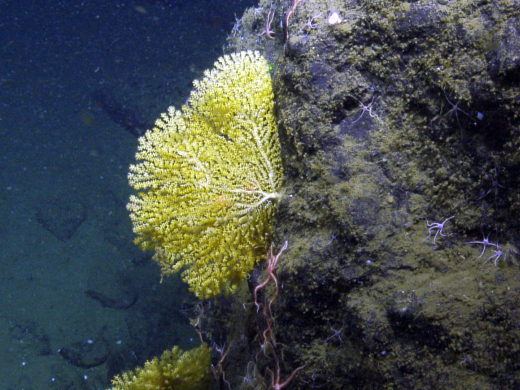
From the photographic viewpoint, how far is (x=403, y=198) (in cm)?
178

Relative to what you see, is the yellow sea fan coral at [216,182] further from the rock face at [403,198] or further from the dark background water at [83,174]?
the dark background water at [83,174]

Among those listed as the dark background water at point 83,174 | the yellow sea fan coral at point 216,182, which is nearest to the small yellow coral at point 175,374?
the yellow sea fan coral at point 216,182

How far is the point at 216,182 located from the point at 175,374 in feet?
6.11

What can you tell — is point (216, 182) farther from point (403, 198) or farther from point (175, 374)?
point (175, 374)

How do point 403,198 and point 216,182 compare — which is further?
point 216,182

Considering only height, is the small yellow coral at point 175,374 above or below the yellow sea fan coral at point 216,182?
below

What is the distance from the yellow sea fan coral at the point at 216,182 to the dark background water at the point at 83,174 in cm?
314

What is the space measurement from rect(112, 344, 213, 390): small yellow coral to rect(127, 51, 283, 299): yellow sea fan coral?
3.13ft

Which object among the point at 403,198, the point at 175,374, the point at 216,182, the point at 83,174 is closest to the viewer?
the point at 403,198

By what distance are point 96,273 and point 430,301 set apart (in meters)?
5.59

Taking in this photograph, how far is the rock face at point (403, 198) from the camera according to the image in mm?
1536

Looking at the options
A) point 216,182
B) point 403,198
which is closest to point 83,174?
point 216,182

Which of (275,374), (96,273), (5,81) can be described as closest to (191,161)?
(275,374)

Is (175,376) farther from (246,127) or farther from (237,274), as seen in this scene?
(246,127)
